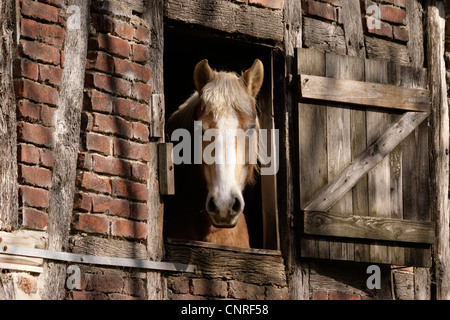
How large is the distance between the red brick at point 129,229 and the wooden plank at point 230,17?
55.7 inches

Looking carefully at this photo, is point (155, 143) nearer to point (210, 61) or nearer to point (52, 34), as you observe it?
point (52, 34)

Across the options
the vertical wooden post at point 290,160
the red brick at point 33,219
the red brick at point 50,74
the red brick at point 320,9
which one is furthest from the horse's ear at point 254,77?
the red brick at point 33,219

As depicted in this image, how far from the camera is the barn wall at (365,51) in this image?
6.48m

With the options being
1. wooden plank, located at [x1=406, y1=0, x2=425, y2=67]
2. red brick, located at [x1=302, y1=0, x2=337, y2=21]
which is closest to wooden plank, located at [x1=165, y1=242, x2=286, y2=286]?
red brick, located at [x1=302, y1=0, x2=337, y2=21]

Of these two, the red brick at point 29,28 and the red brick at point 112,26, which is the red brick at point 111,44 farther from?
the red brick at point 29,28

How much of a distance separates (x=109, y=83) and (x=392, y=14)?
2531 millimetres

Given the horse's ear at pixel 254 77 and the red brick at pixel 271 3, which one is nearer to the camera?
the horse's ear at pixel 254 77

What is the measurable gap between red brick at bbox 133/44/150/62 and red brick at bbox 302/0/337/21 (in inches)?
56.0

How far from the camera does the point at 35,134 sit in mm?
5215

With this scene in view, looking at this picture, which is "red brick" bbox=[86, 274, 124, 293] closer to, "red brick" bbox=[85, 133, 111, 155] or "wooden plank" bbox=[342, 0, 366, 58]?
"red brick" bbox=[85, 133, 111, 155]

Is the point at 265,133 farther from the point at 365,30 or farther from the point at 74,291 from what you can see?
the point at 74,291

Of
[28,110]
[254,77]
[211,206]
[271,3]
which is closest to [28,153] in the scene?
[28,110]

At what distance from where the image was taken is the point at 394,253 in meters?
6.55

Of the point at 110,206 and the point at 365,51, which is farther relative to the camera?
the point at 365,51
